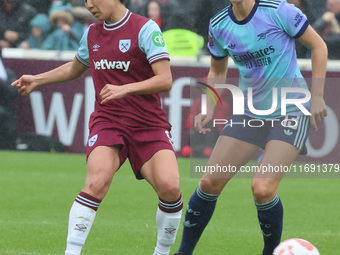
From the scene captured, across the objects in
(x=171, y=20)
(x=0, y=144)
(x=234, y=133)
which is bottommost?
(x=0, y=144)

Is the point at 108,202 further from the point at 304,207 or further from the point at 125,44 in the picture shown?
the point at 125,44

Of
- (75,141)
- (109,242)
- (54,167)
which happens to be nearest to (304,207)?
(109,242)

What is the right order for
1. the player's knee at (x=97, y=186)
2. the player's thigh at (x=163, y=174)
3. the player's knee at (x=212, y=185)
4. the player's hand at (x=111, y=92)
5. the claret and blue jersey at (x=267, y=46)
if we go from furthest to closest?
the player's knee at (x=212, y=185) < the claret and blue jersey at (x=267, y=46) < the player's thigh at (x=163, y=174) < the player's knee at (x=97, y=186) < the player's hand at (x=111, y=92)

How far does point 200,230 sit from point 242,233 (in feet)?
5.43

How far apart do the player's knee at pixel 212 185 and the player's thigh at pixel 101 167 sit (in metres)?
0.80

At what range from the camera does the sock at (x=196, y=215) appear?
7.05 metres

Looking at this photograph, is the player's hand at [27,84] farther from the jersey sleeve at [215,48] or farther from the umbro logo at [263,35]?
the umbro logo at [263,35]

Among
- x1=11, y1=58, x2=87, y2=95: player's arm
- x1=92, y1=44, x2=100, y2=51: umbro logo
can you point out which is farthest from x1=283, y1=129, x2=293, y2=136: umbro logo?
Answer: x1=11, y1=58, x2=87, y2=95: player's arm

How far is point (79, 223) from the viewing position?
611 centimetres

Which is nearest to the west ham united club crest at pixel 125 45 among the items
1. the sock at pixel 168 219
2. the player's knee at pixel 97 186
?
the player's knee at pixel 97 186

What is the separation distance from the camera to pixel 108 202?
34.3ft

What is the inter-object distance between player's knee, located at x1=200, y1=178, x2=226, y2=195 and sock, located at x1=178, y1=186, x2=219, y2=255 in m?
0.04

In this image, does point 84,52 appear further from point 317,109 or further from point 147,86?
point 317,109

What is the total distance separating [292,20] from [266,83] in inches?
20.8
